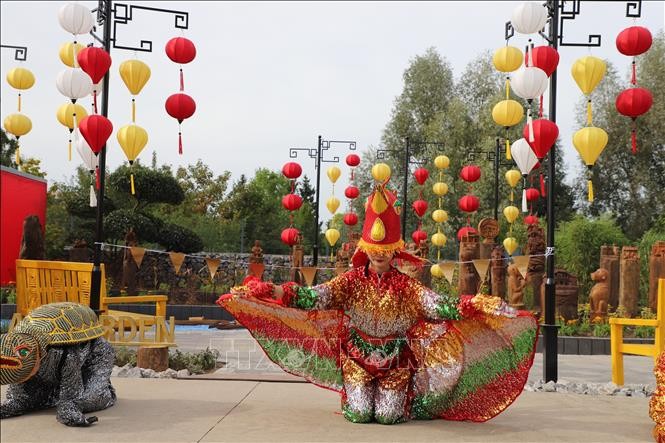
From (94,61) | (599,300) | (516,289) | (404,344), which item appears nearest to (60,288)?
(94,61)

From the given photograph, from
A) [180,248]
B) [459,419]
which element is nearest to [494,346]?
[459,419]

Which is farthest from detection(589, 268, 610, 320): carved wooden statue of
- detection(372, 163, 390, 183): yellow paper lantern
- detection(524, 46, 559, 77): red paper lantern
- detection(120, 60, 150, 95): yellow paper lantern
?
detection(120, 60, 150, 95): yellow paper lantern

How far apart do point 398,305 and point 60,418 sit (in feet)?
7.86

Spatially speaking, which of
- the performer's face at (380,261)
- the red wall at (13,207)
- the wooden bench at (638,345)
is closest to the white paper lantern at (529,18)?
the wooden bench at (638,345)

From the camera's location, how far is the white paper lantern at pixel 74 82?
7.62 meters

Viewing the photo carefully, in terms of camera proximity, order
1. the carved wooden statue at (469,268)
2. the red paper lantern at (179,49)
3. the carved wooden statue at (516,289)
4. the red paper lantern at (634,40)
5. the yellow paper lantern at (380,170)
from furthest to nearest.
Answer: the carved wooden statue at (469,268), the yellow paper lantern at (380,170), the carved wooden statue at (516,289), the red paper lantern at (179,49), the red paper lantern at (634,40)

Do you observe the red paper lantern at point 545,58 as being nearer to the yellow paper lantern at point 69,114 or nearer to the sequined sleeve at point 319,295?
the sequined sleeve at point 319,295

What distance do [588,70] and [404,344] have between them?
3.90 m

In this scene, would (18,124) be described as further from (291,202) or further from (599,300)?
(599,300)

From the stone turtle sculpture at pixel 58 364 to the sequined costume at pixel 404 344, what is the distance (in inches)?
39.8

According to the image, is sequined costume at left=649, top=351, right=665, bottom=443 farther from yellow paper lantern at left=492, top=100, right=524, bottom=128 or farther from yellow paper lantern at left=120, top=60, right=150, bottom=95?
yellow paper lantern at left=120, top=60, right=150, bottom=95

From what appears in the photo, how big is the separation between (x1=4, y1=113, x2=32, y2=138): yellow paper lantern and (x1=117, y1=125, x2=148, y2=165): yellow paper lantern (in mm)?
3509

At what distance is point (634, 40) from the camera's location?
697 centimetres

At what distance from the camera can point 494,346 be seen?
469 centimetres
